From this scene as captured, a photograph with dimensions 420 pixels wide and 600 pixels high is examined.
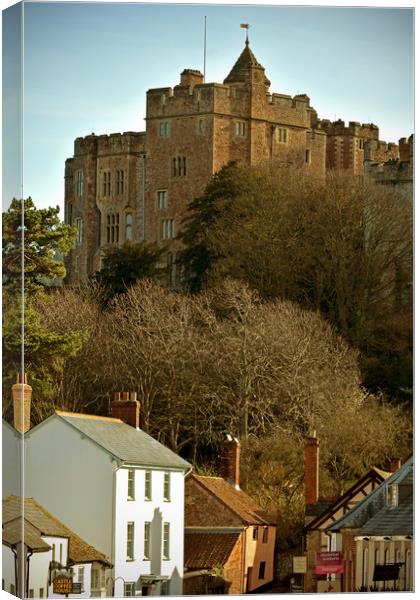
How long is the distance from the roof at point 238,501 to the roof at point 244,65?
668 centimetres

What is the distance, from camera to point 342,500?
105ft

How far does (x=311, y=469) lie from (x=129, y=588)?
798cm

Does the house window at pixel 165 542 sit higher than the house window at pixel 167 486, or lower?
lower

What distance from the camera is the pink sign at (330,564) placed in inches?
1078

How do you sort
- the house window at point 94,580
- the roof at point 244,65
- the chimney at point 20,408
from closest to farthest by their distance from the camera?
the chimney at point 20,408, the house window at point 94,580, the roof at point 244,65

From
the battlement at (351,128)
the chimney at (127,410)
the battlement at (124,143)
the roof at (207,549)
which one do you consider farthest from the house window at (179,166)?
the roof at (207,549)

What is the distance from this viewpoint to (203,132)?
49.8 metres

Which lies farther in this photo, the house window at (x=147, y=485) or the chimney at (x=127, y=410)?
the chimney at (x=127, y=410)

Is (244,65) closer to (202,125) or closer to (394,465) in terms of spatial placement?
(394,465)

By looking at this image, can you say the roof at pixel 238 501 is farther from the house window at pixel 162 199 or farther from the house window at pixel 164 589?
the house window at pixel 162 199

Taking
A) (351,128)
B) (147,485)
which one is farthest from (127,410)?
(351,128)

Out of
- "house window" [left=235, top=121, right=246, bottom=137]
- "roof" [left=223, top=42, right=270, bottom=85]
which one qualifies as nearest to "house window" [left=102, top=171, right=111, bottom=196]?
"house window" [left=235, top=121, right=246, bottom=137]

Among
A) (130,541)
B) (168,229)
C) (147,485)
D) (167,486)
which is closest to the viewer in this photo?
(130,541)

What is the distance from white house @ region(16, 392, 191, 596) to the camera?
2728 cm
